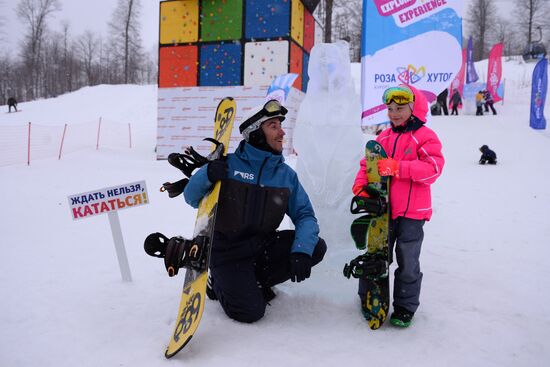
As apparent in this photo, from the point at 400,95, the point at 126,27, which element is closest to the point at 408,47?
the point at 400,95

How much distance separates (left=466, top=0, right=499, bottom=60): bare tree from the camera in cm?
4072

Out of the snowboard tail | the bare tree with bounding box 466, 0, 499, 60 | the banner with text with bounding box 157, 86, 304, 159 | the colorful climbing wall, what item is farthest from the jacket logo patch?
the bare tree with bounding box 466, 0, 499, 60

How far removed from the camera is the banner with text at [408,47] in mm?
4234

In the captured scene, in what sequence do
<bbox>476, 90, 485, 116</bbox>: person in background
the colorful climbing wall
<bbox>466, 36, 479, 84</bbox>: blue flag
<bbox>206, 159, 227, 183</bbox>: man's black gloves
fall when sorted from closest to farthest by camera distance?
<bbox>206, 159, 227, 183</bbox>: man's black gloves < the colorful climbing wall < <bbox>476, 90, 485, 116</bbox>: person in background < <bbox>466, 36, 479, 84</bbox>: blue flag

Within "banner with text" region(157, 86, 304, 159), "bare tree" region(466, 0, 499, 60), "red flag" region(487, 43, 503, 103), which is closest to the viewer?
"banner with text" region(157, 86, 304, 159)

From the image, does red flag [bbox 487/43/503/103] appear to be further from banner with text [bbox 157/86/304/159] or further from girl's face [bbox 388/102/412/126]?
girl's face [bbox 388/102/412/126]

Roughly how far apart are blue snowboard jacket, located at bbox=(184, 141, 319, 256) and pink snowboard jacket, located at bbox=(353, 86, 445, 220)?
40 centimetres

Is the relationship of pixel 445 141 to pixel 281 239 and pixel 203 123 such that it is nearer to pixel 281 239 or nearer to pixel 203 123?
→ pixel 203 123

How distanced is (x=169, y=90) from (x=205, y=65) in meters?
1.31

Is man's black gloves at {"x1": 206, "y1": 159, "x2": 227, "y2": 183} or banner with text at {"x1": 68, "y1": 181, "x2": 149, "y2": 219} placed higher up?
man's black gloves at {"x1": 206, "y1": 159, "x2": 227, "y2": 183}

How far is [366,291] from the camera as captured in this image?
261 cm

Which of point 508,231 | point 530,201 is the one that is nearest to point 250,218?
point 508,231

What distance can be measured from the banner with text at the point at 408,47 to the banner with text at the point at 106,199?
253cm

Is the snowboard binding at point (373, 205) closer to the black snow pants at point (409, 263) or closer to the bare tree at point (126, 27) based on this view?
the black snow pants at point (409, 263)
